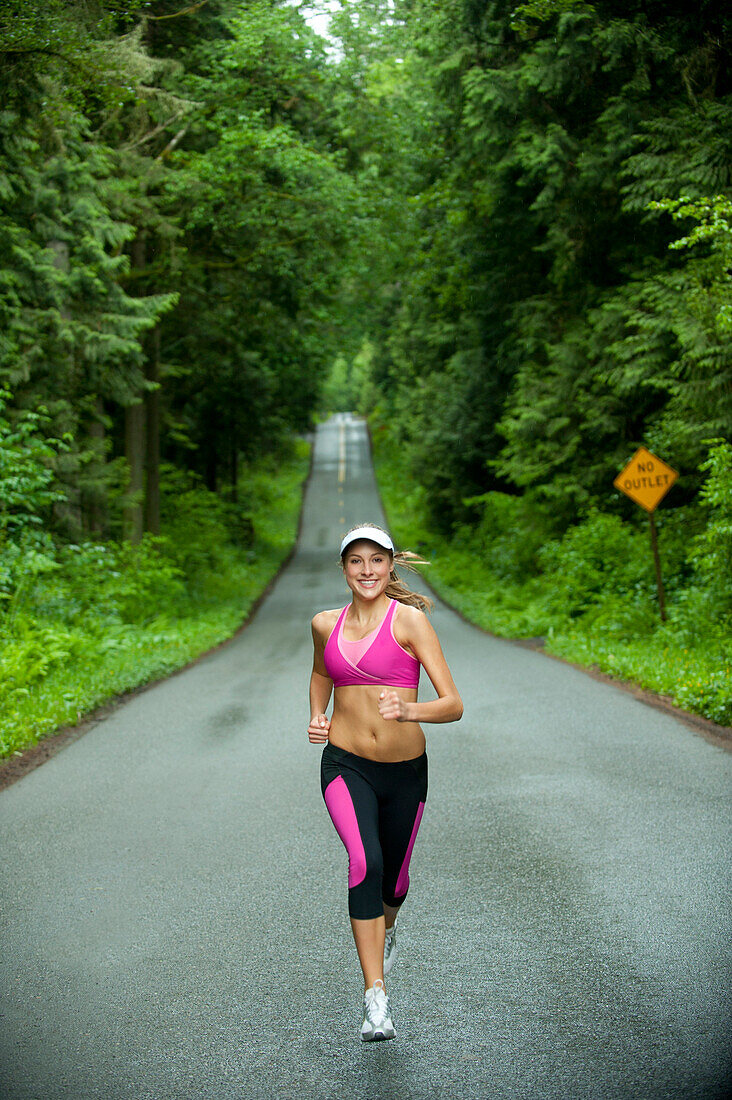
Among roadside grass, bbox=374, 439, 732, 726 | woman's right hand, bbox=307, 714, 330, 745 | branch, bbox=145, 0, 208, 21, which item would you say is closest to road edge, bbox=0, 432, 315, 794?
roadside grass, bbox=374, 439, 732, 726

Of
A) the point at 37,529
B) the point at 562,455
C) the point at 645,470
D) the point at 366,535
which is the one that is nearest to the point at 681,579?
the point at 645,470

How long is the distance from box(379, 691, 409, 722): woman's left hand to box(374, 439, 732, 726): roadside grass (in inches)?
295

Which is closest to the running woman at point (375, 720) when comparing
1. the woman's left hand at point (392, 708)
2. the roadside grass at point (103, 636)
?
the woman's left hand at point (392, 708)

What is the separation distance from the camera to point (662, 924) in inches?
201

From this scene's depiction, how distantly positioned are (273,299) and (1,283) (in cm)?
1004

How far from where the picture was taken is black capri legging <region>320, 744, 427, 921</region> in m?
3.96

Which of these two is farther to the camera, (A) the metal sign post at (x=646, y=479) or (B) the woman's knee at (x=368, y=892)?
(A) the metal sign post at (x=646, y=479)

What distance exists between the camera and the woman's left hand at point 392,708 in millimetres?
3787

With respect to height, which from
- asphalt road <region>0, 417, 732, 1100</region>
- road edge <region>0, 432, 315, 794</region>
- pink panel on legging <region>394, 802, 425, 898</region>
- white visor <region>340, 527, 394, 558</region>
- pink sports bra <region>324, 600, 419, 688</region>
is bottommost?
road edge <region>0, 432, 315, 794</region>

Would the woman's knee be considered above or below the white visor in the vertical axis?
below

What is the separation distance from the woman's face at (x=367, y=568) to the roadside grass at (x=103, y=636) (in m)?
6.46

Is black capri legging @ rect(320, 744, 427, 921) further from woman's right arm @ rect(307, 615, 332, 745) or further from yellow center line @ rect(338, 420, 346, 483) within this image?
yellow center line @ rect(338, 420, 346, 483)

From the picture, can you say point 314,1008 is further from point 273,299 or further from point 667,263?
point 273,299

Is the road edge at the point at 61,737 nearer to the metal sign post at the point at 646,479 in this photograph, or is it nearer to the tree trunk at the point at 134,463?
the tree trunk at the point at 134,463
